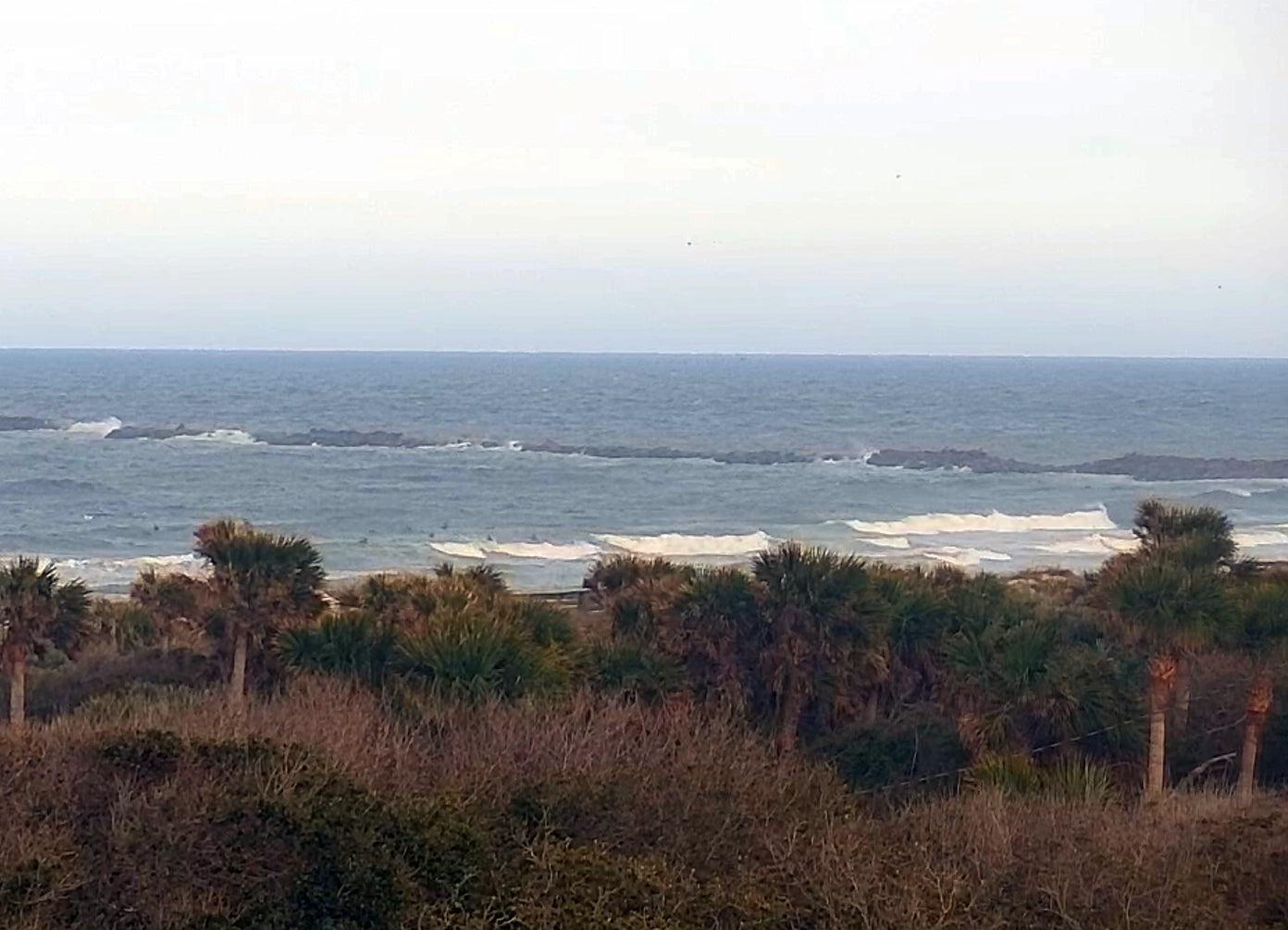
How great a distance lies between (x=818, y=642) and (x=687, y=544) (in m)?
32.6

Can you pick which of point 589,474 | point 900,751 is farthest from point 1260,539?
point 900,751

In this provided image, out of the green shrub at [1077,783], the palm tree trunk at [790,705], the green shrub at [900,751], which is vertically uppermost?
the green shrub at [1077,783]

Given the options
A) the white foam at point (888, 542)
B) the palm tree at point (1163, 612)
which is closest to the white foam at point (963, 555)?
the white foam at point (888, 542)

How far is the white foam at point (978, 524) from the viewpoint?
56438mm

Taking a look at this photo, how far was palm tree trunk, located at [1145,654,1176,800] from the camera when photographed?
17250mm

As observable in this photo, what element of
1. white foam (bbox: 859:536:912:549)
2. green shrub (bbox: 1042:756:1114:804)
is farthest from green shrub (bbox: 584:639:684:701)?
white foam (bbox: 859:536:912:549)

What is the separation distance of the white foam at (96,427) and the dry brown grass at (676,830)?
81.9 meters

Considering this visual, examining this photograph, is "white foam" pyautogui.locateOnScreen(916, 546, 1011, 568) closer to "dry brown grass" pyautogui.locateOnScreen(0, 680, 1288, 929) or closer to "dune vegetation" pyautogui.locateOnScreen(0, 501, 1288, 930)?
"dune vegetation" pyautogui.locateOnScreen(0, 501, 1288, 930)

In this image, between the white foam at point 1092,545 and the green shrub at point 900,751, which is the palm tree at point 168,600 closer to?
the green shrub at point 900,751

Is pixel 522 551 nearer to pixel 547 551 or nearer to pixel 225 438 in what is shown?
pixel 547 551

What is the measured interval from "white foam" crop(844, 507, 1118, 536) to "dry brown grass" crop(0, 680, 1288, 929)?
42.0 metres

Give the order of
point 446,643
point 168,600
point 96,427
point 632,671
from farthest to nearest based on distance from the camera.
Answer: point 96,427
point 168,600
point 632,671
point 446,643

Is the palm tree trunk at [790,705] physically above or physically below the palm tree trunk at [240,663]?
below

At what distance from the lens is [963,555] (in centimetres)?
4909
